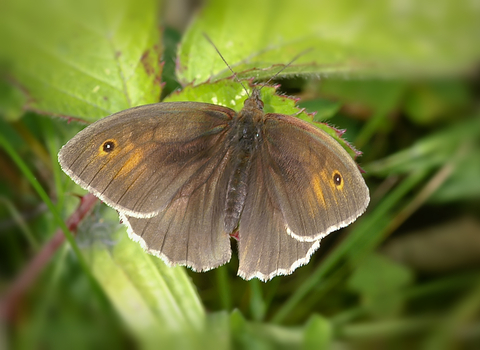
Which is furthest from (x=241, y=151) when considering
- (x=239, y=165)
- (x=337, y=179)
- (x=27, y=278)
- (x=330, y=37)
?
(x=27, y=278)

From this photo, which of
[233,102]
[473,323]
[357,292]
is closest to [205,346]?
[357,292]

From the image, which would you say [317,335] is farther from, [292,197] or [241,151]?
[241,151]

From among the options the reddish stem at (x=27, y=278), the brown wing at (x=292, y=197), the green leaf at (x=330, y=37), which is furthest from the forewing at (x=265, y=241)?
the reddish stem at (x=27, y=278)

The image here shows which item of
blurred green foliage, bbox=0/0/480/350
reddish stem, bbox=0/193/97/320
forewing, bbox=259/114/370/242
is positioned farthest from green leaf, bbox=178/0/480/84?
reddish stem, bbox=0/193/97/320

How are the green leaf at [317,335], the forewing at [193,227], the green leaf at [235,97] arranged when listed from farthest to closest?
the green leaf at [317,335] < the green leaf at [235,97] < the forewing at [193,227]

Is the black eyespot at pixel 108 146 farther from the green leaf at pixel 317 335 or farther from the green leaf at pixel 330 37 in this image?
the green leaf at pixel 317 335

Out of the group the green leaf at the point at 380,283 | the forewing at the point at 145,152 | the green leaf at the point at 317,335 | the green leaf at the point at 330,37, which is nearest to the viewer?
the forewing at the point at 145,152

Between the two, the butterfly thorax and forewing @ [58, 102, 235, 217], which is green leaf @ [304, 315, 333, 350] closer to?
the butterfly thorax
